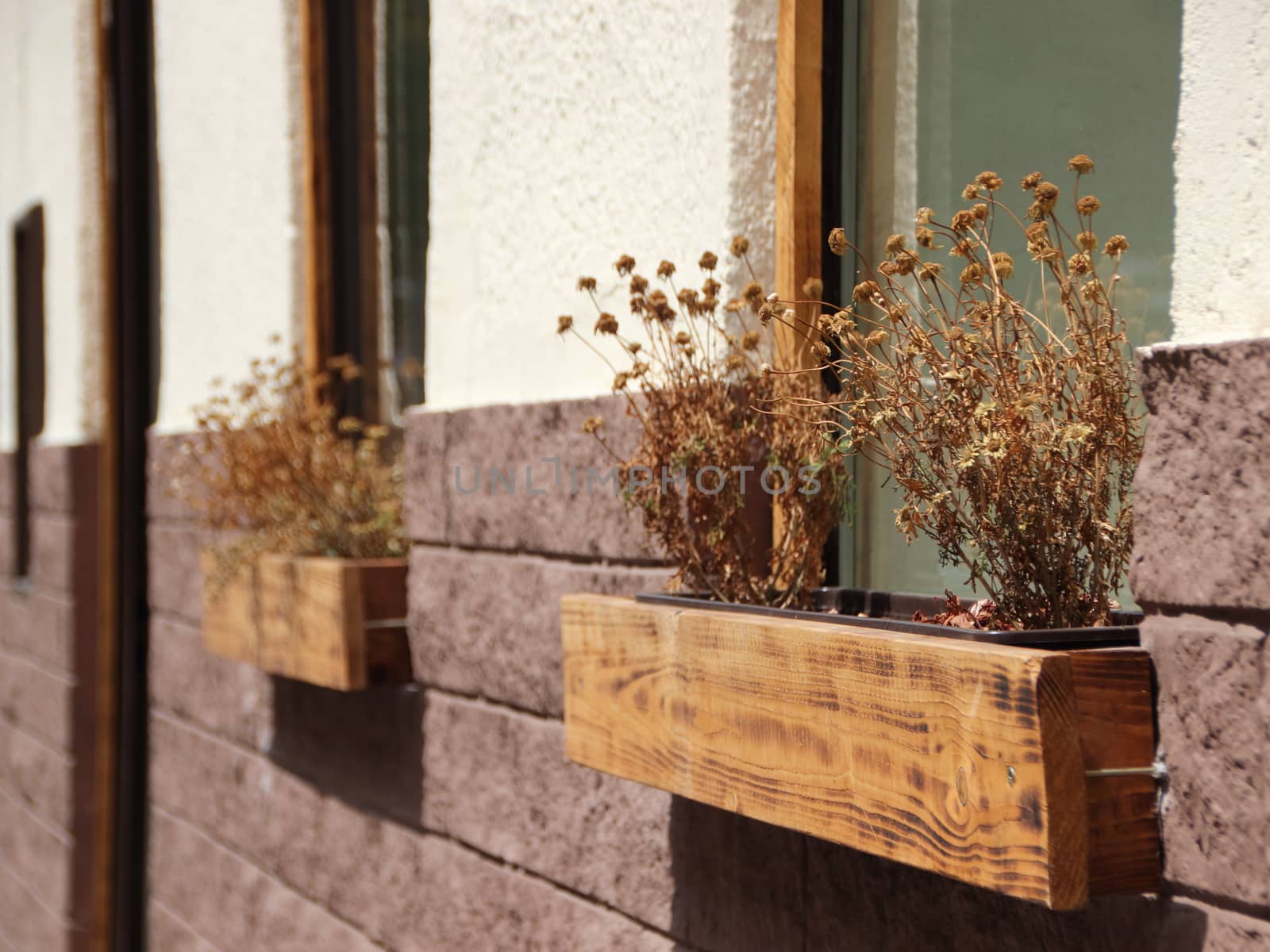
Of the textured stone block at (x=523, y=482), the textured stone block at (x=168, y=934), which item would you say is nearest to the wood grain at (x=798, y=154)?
the textured stone block at (x=523, y=482)

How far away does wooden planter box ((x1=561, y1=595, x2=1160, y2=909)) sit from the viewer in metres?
1.46

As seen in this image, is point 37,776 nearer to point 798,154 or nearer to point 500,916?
point 500,916

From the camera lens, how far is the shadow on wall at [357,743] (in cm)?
335

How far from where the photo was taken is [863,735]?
1.68 meters

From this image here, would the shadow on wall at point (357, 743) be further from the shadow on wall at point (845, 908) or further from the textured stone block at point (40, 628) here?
the textured stone block at point (40, 628)

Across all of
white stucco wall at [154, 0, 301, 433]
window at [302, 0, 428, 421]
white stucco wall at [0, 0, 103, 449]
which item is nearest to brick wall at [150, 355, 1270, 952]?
white stucco wall at [154, 0, 301, 433]

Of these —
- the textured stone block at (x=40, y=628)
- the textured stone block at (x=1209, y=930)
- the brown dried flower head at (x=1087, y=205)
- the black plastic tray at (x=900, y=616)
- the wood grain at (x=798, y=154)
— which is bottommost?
the textured stone block at (x=40, y=628)

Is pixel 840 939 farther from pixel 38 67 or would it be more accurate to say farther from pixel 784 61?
pixel 38 67

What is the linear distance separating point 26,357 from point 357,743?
184 inches

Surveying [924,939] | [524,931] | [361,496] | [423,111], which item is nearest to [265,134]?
[423,111]

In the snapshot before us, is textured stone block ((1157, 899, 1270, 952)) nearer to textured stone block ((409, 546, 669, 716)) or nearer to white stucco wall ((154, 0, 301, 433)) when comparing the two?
textured stone block ((409, 546, 669, 716))

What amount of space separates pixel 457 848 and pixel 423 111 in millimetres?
1986

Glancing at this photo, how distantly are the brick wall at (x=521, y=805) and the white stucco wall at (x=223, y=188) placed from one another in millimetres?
676

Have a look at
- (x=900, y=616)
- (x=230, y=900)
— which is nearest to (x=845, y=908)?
(x=900, y=616)
